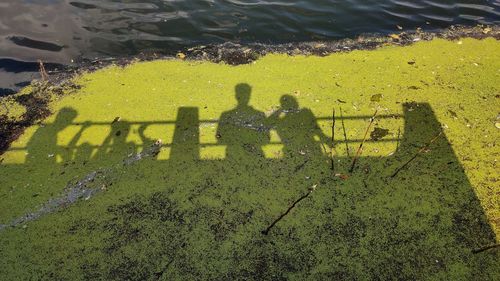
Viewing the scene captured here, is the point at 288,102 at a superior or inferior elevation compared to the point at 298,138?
superior

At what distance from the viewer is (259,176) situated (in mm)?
2928

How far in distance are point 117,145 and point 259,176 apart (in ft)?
4.25

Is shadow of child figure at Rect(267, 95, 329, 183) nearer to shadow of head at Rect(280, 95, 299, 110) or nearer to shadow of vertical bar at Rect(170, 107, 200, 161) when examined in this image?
shadow of head at Rect(280, 95, 299, 110)

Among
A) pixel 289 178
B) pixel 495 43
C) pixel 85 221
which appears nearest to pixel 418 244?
pixel 289 178

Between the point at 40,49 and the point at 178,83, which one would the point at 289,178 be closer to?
the point at 178,83

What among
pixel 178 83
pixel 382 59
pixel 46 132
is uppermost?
pixel 382 59

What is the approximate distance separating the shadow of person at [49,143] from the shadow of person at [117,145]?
282 millimetres

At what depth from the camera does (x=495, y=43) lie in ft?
15.4

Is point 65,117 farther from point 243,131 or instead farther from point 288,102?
point 288,102

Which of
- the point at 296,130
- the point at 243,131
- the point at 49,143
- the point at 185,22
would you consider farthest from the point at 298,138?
the point at 185,22

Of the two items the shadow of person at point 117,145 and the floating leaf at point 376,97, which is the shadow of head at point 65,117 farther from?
the floating leaf at point 376,97

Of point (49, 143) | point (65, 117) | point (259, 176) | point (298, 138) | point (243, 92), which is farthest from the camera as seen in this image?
point (243, 92)

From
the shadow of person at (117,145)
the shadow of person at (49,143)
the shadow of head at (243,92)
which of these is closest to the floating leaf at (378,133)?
the shadow of head at (243,92)

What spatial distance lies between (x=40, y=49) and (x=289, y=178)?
3765 mm
